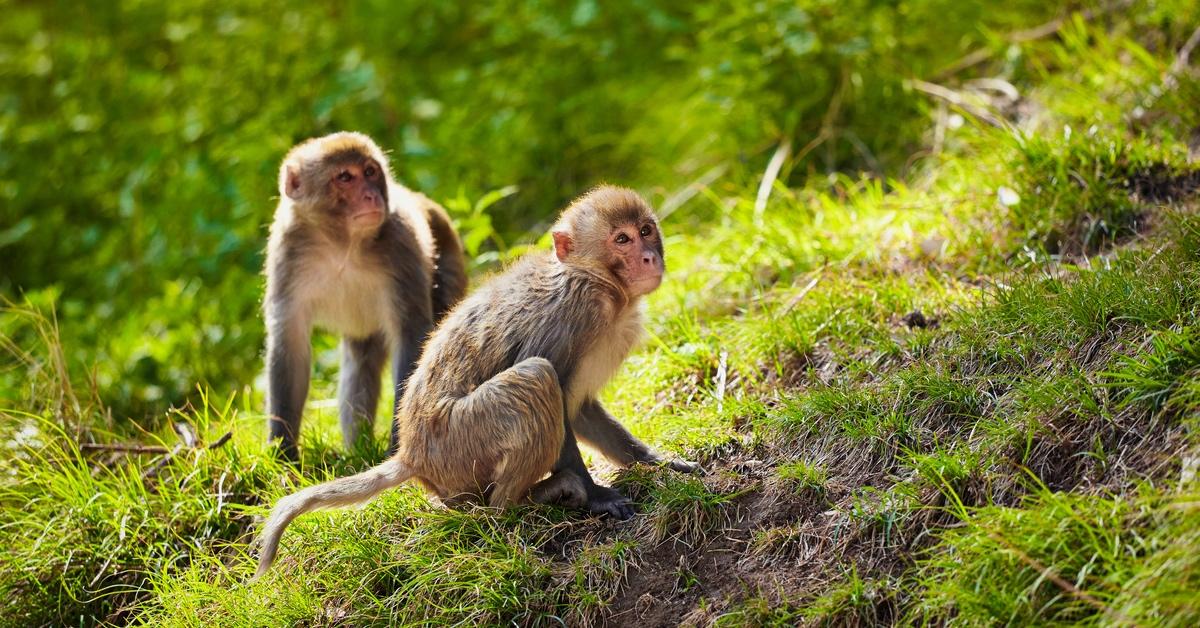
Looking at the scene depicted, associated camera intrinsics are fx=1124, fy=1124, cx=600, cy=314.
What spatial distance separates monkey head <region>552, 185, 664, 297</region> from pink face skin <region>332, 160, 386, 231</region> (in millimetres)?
1298

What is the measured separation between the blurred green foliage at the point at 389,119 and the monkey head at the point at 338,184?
A: 1036 millimetres

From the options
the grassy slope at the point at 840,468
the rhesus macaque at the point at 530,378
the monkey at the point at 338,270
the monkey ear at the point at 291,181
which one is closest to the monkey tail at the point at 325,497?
the rhesus macaque at the point at 530,378

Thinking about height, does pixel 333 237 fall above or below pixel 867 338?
above

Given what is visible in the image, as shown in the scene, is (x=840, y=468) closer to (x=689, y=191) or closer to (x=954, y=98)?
(x=689, y=191)

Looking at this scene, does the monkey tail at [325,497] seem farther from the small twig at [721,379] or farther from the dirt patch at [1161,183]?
the dirt patch at [1161,183]

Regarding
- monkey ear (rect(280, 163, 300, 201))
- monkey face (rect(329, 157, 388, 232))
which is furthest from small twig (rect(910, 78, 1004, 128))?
monkey ear (rect(280, 163, 300, 201))

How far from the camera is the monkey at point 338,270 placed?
5.57 m

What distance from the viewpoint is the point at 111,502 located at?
205 inches

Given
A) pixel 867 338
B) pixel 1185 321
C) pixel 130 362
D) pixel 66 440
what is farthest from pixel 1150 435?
pixel 130 362

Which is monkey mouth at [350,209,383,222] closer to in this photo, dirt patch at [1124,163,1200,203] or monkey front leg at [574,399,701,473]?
monkey front leg at [574,399,701,473]

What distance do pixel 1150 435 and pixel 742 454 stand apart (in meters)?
1.57

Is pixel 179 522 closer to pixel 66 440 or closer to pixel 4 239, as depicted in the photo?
pixel 66 440

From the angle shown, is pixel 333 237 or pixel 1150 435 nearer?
pixel 1150 435

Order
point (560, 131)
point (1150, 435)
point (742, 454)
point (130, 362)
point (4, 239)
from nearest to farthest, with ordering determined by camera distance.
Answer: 1. point (1150, 435)
2. point (742, 454)
3. point (130, 362)
4. point (560, 131)
5. point (4, 239)
